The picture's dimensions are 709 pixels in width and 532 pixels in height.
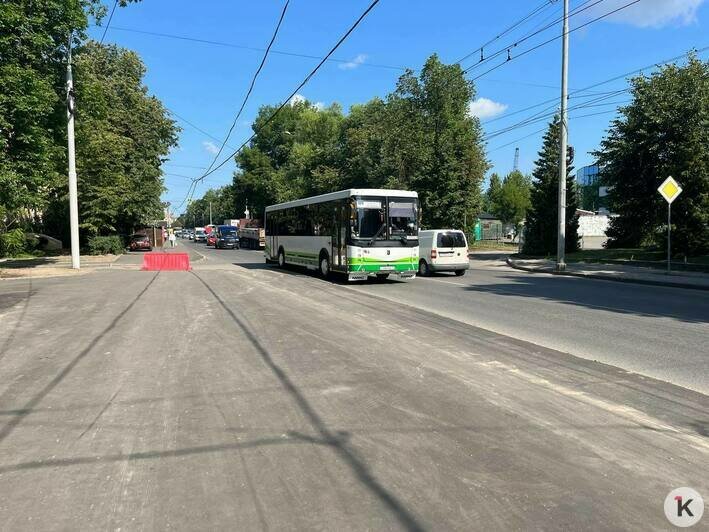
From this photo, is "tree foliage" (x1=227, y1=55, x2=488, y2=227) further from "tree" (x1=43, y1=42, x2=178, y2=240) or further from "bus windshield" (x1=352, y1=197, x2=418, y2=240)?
"bus windshield" (x1=352, y1=197, x2=418, y2=240)

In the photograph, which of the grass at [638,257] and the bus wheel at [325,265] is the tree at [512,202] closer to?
the grass at [638,257]

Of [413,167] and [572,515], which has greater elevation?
[413,167]

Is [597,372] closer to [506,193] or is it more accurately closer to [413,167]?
[413,167]

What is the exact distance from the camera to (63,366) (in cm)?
701

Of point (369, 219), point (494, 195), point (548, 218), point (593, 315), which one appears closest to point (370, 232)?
point (369, 219)

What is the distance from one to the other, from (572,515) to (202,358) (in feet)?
17.2

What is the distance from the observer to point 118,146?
36.4 m

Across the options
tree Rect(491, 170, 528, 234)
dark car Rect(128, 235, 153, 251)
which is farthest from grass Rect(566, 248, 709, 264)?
tree Rect(491, 170, 528, 234)

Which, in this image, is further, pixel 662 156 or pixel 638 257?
pixel 662 156

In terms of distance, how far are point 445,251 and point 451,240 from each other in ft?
1.70

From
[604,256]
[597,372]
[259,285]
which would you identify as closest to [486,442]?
[597,372]

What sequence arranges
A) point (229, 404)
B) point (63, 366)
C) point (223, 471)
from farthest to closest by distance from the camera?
point (63, 366)
point (229, 404)
point (223, 471)

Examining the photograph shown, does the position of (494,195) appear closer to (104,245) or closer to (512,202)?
(512,202)

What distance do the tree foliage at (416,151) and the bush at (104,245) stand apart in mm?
12643
